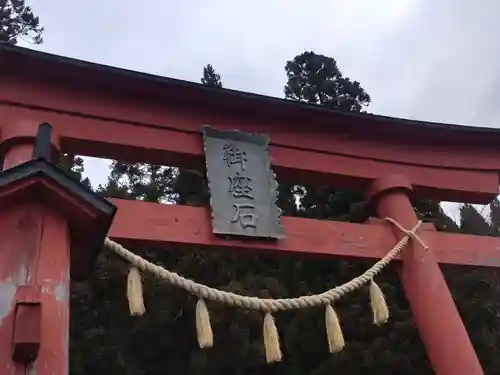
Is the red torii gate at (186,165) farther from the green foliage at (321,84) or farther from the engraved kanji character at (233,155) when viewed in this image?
the green foliage at (321,84)

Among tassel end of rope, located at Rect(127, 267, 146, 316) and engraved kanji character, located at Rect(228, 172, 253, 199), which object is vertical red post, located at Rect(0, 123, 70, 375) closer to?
tassel end of rope, located at Rect(127, 267, 146, 316)

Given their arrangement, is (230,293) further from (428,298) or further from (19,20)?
(19,20)

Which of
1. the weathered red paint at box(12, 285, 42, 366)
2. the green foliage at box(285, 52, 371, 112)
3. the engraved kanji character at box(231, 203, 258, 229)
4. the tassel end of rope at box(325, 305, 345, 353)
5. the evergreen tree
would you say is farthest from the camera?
the evergreen tree

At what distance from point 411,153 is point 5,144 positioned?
8.62 feet

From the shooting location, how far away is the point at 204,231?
325 centimetres

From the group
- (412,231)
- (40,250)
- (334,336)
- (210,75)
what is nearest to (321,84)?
(210,75)

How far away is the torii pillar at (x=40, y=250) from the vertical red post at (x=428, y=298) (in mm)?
2087

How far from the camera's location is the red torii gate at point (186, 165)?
2.08 metres

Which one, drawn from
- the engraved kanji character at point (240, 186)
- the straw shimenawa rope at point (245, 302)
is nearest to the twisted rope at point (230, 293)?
the straw shimenawa rope at point (245, 302)

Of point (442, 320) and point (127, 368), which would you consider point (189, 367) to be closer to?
point (127, 368)

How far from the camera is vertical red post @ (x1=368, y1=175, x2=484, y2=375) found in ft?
11.0

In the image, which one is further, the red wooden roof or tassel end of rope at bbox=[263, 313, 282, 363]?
the red wooden roof

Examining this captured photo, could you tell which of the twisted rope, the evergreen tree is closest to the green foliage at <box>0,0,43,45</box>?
the evergreen tree

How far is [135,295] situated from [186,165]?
3.44 feet
